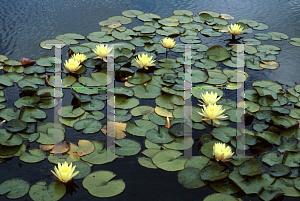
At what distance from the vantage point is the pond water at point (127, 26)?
76.5 inches

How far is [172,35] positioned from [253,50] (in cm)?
118

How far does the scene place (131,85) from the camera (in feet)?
10.0

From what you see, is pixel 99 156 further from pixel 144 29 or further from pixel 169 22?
pixel 169 22

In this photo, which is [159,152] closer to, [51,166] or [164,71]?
[51,166]

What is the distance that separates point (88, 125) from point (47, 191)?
0.74m

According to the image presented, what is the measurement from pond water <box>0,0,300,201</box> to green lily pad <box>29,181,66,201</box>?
44mm

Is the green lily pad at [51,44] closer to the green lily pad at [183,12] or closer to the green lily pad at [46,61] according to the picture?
the green lily pad at [46,61]

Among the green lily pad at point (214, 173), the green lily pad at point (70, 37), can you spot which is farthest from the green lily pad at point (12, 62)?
the green lily pad at point (214, 173)

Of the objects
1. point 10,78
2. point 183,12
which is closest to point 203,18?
point 183,12

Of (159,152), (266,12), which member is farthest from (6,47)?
(266,12)

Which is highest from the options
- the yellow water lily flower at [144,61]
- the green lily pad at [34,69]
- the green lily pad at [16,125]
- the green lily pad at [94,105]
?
the yellow water lily flower at [144,61]

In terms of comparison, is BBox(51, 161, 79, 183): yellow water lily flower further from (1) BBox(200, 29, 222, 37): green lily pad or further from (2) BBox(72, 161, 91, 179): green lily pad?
(1) BBox(200, 29, 222, 37): green lily pad

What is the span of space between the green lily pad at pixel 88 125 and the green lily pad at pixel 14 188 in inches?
25.8

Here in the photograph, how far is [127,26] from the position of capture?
4.29 m
